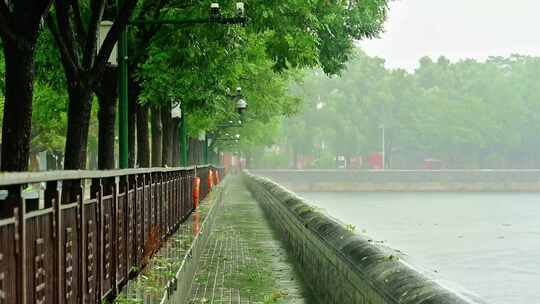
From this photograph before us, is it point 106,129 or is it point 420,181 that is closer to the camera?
point 106,129

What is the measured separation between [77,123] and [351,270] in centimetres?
793

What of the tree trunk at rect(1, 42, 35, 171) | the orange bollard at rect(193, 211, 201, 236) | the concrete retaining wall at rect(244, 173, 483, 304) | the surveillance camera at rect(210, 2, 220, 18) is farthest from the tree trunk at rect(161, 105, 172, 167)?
the tree trunk at rect(1, 42, 35, 171)

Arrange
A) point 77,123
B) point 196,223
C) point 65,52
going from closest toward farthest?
point 65,52 < point 77,123 < point 196,223

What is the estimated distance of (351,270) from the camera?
412 inches

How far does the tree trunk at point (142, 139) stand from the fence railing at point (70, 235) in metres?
14.2

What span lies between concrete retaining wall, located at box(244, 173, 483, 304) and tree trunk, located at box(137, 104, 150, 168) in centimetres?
971

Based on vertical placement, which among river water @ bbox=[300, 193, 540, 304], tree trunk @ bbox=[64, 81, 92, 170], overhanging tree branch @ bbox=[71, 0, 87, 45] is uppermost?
overhanging tree branch @ bbox=[71, 0, 87, 45]

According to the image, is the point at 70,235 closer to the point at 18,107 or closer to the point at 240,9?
the point at 18,107

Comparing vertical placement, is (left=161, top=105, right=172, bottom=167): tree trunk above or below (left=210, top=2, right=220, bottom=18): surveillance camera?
below

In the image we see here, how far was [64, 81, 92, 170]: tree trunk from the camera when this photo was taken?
17.1 m

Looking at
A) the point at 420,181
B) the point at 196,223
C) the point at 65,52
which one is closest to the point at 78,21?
the point at 65,52

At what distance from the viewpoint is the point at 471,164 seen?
164m

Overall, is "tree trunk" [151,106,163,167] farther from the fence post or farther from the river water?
the fence post

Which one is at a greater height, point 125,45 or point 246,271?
point 125,45
